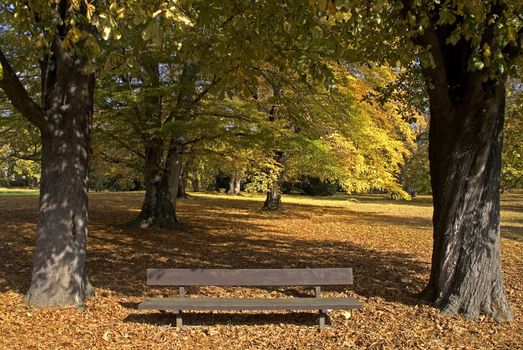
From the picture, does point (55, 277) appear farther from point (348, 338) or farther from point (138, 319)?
point (348, 338)

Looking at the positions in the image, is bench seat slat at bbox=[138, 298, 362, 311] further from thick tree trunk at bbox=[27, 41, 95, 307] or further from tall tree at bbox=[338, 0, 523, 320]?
tall tree at bbox=[338, 0, 523, 320]

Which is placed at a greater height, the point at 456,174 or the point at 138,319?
the point at 456,174

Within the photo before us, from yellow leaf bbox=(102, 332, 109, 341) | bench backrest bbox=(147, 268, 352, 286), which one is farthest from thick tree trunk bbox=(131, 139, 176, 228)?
yellow leaf bbox=(102, 332, 109, 341)

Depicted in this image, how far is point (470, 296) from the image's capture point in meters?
6.38

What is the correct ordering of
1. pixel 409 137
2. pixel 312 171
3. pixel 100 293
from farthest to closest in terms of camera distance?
1. pixel 409 137
2. pixel 312 171
3. pixel 100 293

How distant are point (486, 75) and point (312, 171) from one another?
15280 mm

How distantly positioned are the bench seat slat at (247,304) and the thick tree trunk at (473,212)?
5.11 feet

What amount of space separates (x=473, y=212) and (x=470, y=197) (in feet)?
0.65

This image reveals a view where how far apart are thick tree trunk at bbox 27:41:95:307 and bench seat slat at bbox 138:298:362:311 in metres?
1.36

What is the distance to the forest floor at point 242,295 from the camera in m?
5.48

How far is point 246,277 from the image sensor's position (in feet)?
20.2

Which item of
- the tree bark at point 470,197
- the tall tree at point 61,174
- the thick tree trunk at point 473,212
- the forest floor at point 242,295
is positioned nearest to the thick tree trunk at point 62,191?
the tall tree at point 61,174

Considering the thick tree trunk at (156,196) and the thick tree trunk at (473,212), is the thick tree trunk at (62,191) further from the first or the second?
the thick tree trunk at (156,196)

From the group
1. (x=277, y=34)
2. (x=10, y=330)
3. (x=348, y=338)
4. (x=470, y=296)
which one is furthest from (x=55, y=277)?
(x=470, y=296)
